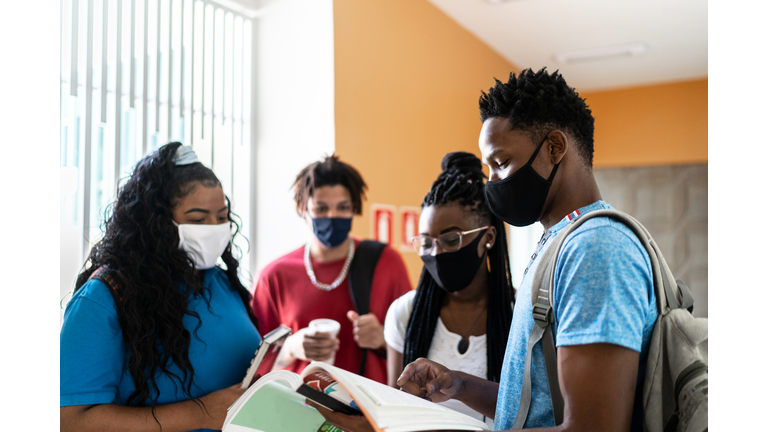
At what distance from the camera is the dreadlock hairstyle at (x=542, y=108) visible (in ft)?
3.16

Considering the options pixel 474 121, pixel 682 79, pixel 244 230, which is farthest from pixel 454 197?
pixel 682 79

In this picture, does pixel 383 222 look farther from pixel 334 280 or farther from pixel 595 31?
pixel 595 31

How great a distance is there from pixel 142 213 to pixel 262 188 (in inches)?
70.9

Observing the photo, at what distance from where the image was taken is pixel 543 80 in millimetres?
1016

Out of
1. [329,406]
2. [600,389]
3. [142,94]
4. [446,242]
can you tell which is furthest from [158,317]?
[142,94]

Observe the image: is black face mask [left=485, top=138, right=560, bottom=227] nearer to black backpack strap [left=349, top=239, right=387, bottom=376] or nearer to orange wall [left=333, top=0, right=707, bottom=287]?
black backpack strap [left=349, top=239, right=387, bottom=376]

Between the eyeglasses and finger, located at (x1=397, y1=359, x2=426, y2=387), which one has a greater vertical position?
the eyeglasses

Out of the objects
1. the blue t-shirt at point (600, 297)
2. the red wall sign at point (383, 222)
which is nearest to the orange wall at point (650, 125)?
the red wall sign at point (383, 222)

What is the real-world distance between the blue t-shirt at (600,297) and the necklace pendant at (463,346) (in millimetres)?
650

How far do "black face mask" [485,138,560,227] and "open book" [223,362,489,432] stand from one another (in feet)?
1.32

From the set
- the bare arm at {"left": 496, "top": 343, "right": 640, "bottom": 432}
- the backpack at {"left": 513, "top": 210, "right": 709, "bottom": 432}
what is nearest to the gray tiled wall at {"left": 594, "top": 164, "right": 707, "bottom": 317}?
the backpack at {"left": 513, "top": 210, "right": 709, "bottom": 432}

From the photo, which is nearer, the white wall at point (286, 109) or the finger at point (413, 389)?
the finger at point (413, 389)

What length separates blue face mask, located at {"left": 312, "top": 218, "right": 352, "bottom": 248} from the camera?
6.91 feet

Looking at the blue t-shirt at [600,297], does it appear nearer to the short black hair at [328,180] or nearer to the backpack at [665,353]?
the backpack at [665,353]
